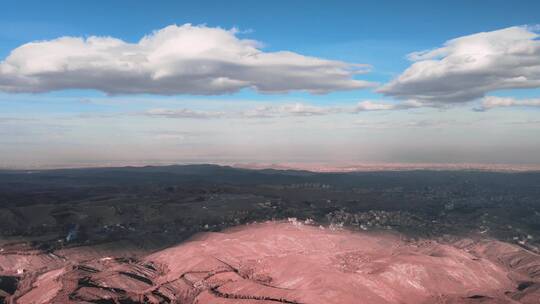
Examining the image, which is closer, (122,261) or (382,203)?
(122,261)

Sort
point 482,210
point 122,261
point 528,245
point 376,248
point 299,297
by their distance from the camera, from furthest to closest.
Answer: point 482,210 → point 528,245 → point 376,248 → point 122,261 → point 299,297

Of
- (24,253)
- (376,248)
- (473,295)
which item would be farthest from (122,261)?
(473,295)

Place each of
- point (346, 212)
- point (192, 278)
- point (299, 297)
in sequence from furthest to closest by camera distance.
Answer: point (346, 212)
point (192, 278)
point (299, 297)

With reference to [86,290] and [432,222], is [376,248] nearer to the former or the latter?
[432,222]

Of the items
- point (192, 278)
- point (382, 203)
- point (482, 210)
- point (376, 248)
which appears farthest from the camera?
point (382, 203)

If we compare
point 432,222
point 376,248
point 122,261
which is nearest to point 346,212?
point 432,222

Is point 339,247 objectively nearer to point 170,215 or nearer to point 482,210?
point 170,215
